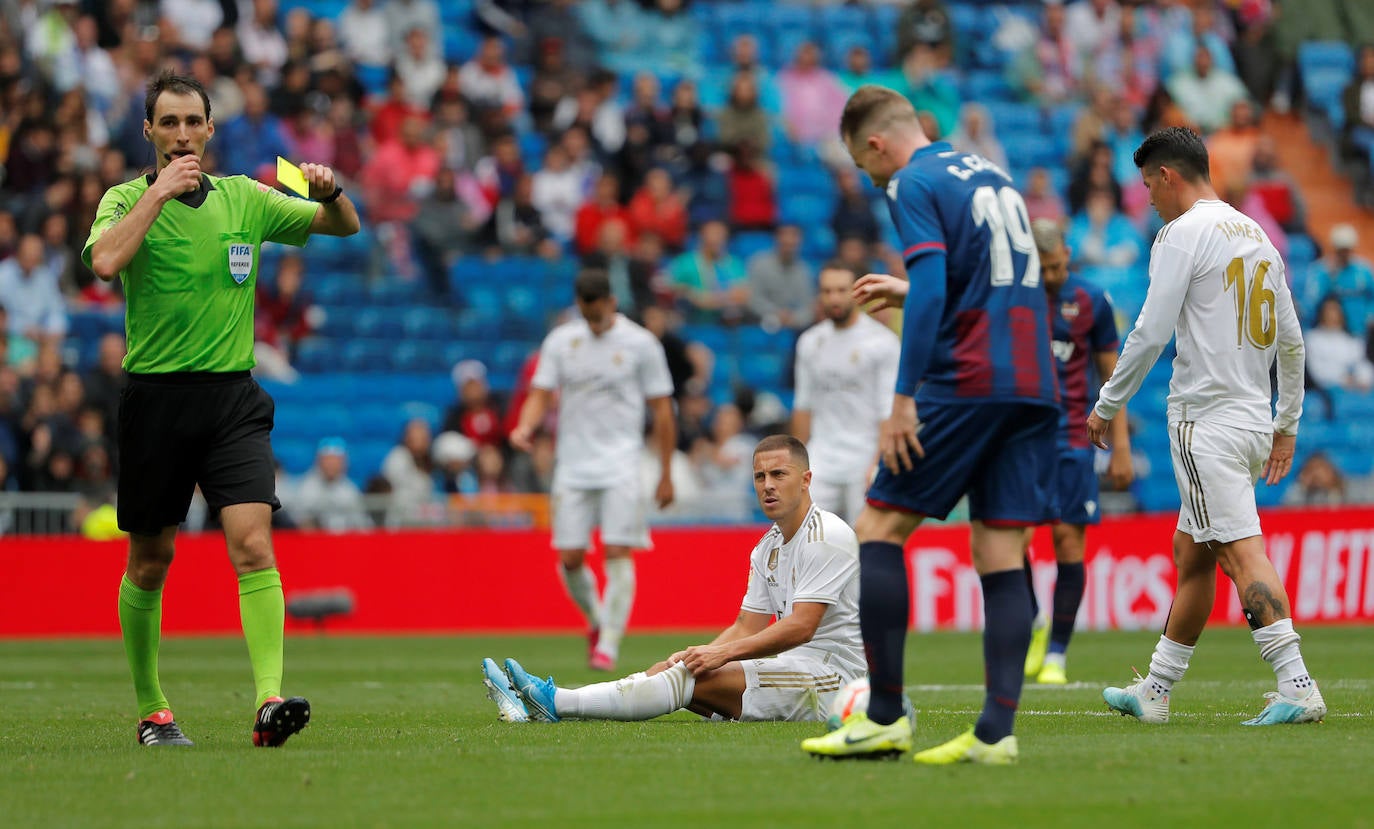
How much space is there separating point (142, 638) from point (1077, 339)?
619 cm

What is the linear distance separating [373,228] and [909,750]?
16.0 m

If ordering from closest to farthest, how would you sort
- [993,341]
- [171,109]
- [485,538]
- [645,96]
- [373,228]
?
[993,341]
[171,109]
[485,538]
[373,228]
[645,96]

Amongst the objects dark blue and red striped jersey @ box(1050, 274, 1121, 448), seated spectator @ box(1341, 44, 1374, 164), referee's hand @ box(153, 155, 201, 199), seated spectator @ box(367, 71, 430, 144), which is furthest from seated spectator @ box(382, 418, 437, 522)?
seated spectator @ box(1341, 44, 1374, 164)

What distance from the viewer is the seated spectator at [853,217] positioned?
23109 mm

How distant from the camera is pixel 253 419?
738cm

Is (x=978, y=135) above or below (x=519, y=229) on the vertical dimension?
above

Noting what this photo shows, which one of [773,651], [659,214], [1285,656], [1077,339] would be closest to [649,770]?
[773,651]

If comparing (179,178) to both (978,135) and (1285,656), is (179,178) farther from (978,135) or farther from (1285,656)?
(978,135)

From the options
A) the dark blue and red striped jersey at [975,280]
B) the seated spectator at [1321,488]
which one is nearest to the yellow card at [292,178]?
the dark blue and red striped jersey at [975,280]

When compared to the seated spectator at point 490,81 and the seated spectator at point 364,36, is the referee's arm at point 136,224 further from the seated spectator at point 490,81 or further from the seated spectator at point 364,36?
the seated spectator at point 364,36

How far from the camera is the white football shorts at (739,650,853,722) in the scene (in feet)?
26.9

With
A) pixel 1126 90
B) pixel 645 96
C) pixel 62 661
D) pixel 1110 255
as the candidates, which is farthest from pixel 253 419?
pixel 1126 90

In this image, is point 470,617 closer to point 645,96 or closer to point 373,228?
point 373,228

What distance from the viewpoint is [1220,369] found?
312 inches
